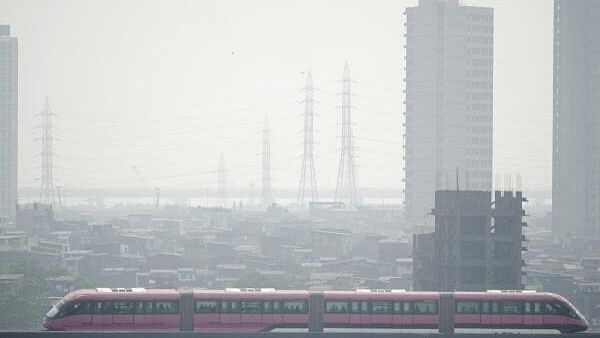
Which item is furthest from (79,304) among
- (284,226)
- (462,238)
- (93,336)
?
(284,226)

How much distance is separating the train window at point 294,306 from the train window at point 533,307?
8707 millimetres

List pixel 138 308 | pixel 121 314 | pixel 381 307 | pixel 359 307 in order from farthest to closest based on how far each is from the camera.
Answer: pixel 381 307, pixel 359 307, pixel 138 308, pixel 121 314

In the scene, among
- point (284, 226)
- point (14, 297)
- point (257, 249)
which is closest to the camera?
point (14, 297)

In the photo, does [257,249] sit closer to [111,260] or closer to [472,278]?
[111,260]

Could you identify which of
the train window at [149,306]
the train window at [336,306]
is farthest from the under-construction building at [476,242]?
the train window at [149,306]

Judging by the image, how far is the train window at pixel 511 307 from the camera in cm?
4823

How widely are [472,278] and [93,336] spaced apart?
95.7ft

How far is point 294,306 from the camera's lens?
47.1 metres

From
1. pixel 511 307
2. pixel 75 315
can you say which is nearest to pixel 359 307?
pixel 511 307

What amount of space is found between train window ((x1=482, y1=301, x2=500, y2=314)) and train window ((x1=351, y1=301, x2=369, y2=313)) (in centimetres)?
453

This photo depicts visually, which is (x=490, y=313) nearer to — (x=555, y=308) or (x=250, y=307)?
(x=555, y=308)

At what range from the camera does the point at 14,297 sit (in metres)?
99.4

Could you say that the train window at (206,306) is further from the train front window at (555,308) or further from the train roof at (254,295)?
the train front window at (555,308)

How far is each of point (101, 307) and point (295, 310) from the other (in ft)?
23.8
